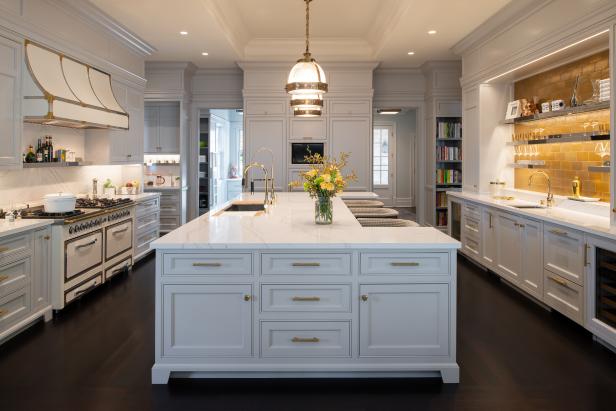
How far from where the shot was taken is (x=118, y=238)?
509cm

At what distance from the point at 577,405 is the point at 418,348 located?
86 centimetres

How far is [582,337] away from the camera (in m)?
3.46

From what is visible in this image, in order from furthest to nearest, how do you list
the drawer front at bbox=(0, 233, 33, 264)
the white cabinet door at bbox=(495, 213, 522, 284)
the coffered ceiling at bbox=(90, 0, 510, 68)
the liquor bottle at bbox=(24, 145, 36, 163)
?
the coffered ceiling at bbox=(90, 0, 510, 68)
the white cabinet door at bbox=(495, 213, 522, 284)
the liquor bottle at bbox=(24, 145, 36, 163)
the drawer front at bbox=(0, 233, 33, 264)

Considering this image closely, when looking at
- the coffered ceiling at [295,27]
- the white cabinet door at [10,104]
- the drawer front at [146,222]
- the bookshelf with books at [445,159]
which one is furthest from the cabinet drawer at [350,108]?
the white cabinet door at [10,104]

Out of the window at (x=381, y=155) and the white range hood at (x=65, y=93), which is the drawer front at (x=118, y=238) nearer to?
the white range hood at (x=65, y=93)

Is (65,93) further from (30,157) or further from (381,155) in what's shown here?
(381,155)

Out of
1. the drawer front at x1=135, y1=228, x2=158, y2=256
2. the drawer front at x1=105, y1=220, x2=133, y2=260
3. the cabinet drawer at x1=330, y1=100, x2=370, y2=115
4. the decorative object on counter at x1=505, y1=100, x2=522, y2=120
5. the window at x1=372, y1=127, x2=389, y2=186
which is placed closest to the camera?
the drawer front at x1=105, y1=220, x2=133, y2=260

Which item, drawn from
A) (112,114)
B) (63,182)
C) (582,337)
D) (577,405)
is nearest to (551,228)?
(582,337)

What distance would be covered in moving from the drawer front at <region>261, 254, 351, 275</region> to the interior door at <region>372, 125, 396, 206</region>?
402 inches

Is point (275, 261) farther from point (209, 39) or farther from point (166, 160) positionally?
point (166, 160)

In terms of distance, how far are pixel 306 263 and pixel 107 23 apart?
13.7 feet

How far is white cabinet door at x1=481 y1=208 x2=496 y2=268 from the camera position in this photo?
5.21 metres

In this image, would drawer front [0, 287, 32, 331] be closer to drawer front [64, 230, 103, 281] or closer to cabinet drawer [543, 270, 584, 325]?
drawer front [64, 230, 103, 281]

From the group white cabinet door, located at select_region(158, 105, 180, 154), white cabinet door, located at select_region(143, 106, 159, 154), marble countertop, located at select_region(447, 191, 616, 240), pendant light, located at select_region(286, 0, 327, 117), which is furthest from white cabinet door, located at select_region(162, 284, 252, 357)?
white cabinet door, located at select_region(143, 106, 159, 154)
